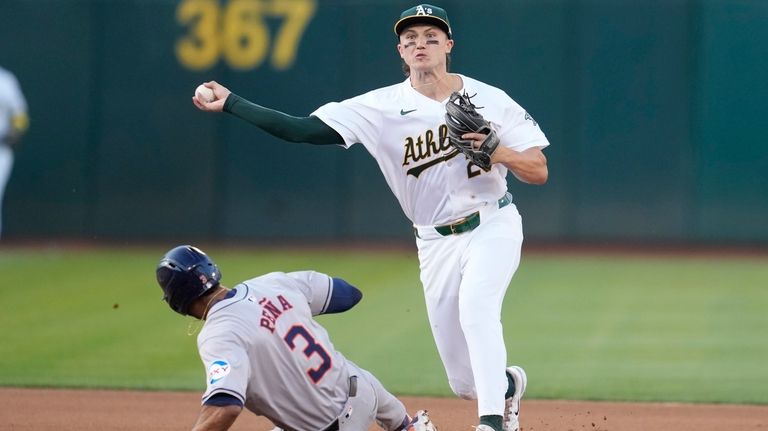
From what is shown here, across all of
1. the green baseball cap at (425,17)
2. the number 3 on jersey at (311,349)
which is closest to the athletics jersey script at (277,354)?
the number 3 on jersey at (311,349)

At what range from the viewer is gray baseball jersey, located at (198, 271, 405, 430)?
4812mm

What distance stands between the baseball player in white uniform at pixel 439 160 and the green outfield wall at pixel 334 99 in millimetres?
10313

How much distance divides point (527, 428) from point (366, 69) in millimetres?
10142

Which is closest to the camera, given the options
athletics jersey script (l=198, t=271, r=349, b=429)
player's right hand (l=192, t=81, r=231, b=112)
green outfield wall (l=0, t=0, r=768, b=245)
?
athletics jersey script (l=198, t=271, r=349, b=429)

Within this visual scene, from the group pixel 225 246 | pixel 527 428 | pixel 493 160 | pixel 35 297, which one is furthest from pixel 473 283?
pixel 225 246

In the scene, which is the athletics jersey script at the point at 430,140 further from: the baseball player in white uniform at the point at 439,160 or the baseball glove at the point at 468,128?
the baseball glove at the point at 468,128

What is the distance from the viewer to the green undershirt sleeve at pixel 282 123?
5859mm

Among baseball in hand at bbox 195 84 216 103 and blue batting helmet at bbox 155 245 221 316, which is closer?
blue batting helmet at bbox 155 245 221 316

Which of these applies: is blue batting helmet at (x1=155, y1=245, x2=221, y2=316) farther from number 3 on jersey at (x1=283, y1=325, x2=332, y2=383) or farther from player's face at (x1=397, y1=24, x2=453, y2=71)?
player's face at (x1=397, y1=24, x2=453, y2=71)

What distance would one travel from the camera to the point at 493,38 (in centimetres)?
1650

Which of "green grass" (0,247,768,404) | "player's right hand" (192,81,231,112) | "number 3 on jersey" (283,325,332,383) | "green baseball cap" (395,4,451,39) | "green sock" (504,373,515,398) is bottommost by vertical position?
"green grass" (0,247,768,404)

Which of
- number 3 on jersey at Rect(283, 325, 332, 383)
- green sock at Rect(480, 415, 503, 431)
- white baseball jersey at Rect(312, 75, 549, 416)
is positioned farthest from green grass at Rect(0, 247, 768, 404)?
number 3 on jersey at Rect(283, 325, 332, 383)

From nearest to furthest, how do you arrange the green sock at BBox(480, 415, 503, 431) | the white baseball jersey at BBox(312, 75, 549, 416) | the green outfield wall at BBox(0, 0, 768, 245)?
the green sock at BBox(480, 415, 503, 431)
the white baseball jersey at BBox(312, 75, 549, 416)
the green outfield wall at BBox(0, 0, 768, 245)

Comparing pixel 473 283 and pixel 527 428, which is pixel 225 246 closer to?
pixel 527 428
